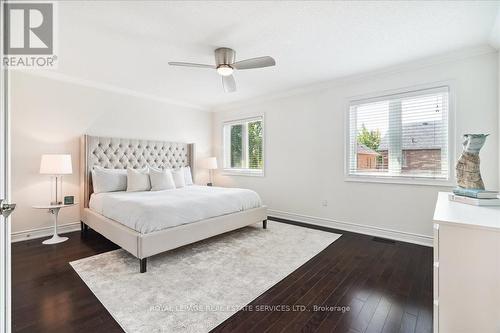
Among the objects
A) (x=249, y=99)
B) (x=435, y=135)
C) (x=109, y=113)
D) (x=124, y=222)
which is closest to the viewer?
(x=124, y=222)

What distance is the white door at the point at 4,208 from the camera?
987 mm

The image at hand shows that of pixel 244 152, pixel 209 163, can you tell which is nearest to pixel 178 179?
pixel 209 163

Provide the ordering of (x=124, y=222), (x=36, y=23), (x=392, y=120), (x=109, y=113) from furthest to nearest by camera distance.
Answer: (x=109, y=113)
(x=392, y=120)
(x=124, y=222)
(x=36, y=23)

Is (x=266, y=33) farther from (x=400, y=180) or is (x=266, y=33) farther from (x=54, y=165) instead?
(x=54, y=165)

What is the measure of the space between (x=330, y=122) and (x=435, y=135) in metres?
1.44

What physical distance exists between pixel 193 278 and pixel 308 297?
1.08 metres

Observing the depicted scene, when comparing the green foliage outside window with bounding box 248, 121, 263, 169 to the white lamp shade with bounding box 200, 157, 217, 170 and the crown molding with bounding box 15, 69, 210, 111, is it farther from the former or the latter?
the crown molding with bounding box 15, 69, 210, 111

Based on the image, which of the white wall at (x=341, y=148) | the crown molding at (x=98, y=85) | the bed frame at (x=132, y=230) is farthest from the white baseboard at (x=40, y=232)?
the white wall at (x=341, y=148)

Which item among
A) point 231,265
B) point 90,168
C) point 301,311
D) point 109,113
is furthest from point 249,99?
point 301,311

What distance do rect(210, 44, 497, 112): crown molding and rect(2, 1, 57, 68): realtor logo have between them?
3.33 m

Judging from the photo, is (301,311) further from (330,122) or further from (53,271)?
(330,122)

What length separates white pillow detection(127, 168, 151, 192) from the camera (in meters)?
3.76

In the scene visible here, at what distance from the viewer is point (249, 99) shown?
5.02 metres

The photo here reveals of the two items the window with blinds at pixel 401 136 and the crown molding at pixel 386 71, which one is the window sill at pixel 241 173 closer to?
the crown molding at pixel 386 71
